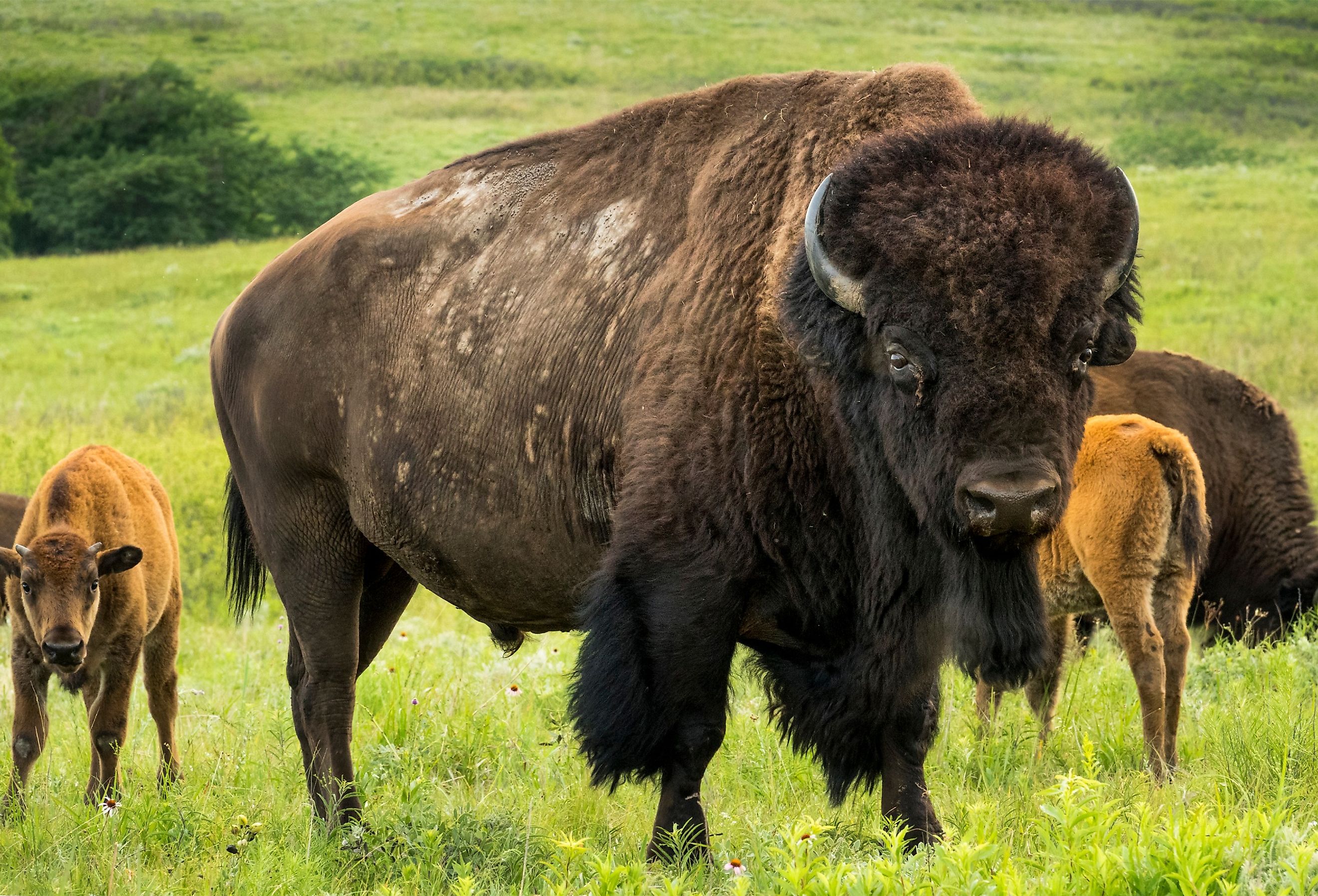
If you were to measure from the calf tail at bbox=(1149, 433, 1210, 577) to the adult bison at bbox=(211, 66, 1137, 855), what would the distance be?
2494 mm

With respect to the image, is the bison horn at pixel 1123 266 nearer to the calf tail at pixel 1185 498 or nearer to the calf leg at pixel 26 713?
the calf tail at pixel 1185 498

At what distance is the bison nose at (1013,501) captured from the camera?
3.41 metres

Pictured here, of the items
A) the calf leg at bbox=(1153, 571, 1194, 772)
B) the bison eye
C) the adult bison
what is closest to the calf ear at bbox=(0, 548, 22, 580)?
the adult bison

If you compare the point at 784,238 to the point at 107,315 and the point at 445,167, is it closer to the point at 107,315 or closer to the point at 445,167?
the point at 445,167

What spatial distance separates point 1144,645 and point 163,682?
4.58m

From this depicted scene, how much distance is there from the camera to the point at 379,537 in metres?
5.19

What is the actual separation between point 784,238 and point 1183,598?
3180mm

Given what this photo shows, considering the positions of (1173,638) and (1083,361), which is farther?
(1173,638)

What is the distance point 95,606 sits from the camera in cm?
602

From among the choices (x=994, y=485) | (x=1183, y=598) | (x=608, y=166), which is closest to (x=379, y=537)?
(x=608, y=166)

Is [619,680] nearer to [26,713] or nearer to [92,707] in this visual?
[26,713]

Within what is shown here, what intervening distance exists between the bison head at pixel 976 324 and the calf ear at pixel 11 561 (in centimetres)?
407

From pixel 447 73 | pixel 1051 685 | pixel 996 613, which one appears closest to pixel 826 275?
pixel 996 613

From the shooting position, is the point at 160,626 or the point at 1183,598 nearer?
the point at 1183,598
